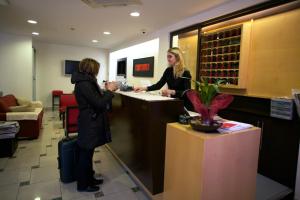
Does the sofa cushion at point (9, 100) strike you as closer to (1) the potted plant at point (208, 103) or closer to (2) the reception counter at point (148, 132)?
(2) the reception counter at point (148, 132)

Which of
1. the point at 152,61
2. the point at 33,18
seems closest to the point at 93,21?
the point at 33,18

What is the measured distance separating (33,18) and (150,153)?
12.9 ft

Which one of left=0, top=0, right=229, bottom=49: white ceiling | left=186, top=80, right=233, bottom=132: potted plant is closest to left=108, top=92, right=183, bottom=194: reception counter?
left=186, top=80, right=233, bottom=132: potted plant

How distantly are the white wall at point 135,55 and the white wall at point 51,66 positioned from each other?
1.28 metres

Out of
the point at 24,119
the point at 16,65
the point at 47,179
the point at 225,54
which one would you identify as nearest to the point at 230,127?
the point at 225,54

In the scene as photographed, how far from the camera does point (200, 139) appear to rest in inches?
50.9

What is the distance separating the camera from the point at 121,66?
24.2 ft

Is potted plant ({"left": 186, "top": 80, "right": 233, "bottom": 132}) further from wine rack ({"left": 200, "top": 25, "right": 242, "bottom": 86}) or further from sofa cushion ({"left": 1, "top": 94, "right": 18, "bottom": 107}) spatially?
sofa cushion ({"left": 1, "top": 94, "right": 18, "bottom": 107})

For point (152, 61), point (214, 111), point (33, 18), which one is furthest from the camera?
point (152, 61)

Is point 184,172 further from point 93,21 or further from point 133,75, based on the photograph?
point 133,75

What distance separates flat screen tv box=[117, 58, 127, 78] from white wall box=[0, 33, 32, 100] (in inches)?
113

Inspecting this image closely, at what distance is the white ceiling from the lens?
3.18 m

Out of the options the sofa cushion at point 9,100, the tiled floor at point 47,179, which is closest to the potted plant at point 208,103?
the tiled floor at point 47,179

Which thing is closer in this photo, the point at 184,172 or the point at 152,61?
the point at 184,172
